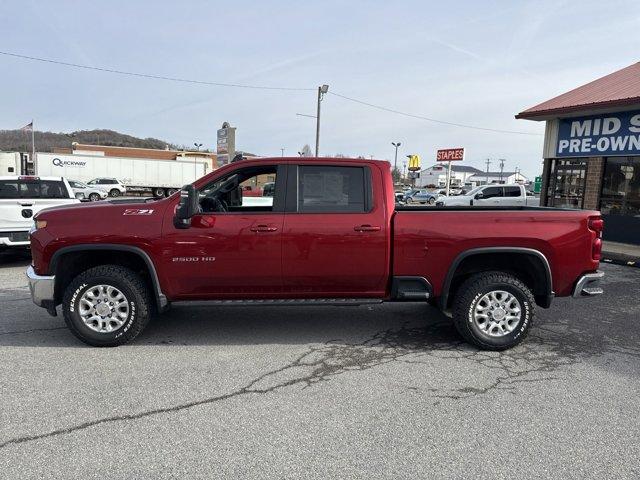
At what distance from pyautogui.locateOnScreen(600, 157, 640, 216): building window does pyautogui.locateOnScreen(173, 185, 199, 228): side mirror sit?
12.2 m

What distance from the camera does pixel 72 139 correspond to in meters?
116

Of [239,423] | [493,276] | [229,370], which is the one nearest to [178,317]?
[229,370]

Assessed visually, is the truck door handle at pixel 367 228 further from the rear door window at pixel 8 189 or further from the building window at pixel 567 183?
the building window at pixel 567 183

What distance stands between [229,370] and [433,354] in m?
1.95

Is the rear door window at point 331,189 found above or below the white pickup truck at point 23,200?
above

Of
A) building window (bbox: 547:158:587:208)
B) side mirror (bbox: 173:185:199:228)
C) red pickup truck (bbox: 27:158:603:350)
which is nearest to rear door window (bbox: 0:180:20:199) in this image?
red pickup truck (bbox: 27:158:603:350)

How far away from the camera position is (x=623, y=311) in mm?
6121

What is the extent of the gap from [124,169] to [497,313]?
40496mm

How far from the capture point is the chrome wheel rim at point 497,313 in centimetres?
462

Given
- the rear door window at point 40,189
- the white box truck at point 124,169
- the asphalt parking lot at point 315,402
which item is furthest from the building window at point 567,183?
the white box truck at point 124,169

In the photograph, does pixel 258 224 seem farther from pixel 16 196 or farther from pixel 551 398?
pixel 16 196

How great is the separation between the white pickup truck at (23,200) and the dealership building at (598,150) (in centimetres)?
1262

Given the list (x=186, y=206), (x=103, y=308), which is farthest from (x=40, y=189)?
(x=186, y=206)

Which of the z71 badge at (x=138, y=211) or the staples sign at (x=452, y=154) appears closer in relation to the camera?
the z71 badge at (x=138, y=211)
